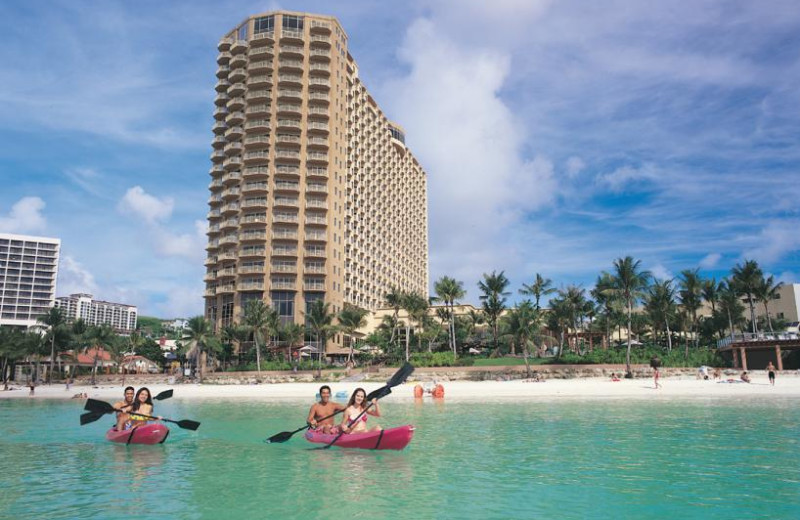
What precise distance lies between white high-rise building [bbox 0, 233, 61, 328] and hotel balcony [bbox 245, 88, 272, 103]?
12402cm

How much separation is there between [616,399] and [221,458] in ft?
95.2

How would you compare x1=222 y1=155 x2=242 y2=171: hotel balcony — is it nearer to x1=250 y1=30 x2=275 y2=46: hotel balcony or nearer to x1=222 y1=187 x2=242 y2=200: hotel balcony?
x1=222 y1=187 x2=242 y2=200: hotel balcony

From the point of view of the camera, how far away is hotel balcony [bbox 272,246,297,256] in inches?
3371

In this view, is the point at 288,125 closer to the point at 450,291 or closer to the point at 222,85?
the point at 222,85

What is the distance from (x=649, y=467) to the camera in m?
15.2

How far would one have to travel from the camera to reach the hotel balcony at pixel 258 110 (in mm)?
89250

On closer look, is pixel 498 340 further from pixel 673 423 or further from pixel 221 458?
pixel 221 458

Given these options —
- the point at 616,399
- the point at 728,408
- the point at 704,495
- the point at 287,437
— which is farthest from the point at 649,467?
the point at 616,399

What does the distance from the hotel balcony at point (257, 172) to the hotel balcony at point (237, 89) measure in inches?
541

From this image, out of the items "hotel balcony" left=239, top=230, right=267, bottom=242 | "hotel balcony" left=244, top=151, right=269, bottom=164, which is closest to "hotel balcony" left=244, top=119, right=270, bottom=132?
"hotel balcony" left=244, top=151, right=269, bottom=164

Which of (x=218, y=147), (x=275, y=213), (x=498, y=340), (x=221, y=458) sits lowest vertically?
(x=221, y=458)

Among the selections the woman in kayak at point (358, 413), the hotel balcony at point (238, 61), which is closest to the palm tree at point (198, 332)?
the hotel balcony at point (238, 61)

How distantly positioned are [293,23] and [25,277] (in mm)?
136948

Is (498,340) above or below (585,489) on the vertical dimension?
above
